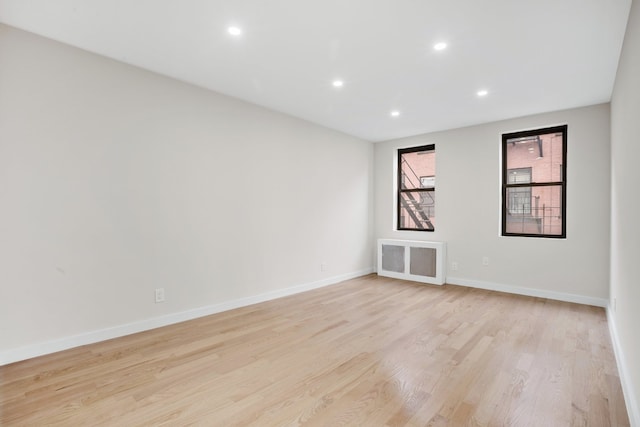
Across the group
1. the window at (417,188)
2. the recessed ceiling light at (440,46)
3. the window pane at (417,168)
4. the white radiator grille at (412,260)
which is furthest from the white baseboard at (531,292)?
the recessed ceiling light at (440,46)

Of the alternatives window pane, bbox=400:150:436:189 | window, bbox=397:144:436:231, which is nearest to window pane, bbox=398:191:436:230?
window, bbox=397:144:436:231

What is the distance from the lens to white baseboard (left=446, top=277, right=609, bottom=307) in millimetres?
3875

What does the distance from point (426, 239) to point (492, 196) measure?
123 cm

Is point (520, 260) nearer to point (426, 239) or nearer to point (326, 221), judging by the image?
point (426, 239)

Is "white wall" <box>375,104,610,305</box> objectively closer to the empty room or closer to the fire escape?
the empty room

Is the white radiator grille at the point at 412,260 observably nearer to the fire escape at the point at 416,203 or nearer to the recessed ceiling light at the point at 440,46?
the fire escape at the point at 416,203

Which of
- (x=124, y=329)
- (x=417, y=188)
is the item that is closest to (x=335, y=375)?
(x=124, y=329)

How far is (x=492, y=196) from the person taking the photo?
183 inches

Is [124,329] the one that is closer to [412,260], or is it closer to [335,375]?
[335,375]

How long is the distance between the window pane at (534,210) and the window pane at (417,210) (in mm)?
1162

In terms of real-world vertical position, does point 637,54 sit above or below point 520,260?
above

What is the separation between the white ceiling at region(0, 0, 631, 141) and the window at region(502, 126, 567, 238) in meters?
0.68

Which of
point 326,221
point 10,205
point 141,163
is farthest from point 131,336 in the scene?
point 326,221

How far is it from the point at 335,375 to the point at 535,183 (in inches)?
156
